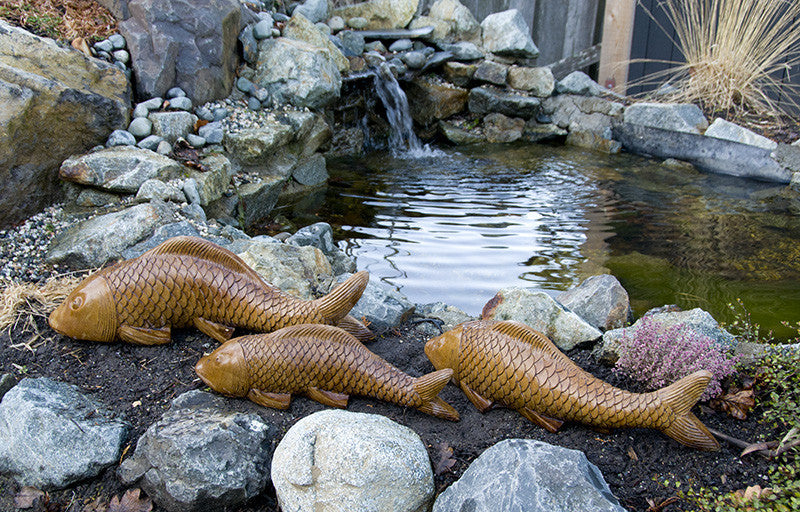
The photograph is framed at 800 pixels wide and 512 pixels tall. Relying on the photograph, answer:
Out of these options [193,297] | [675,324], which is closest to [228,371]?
[193,297]

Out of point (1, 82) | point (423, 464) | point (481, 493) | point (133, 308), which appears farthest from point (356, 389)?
point (1, 82)

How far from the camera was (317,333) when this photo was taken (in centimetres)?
252

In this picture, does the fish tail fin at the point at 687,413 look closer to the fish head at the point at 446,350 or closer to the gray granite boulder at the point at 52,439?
the fish head at the point at 446,350

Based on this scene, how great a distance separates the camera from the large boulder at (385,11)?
8.85 metres

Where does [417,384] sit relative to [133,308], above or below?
below

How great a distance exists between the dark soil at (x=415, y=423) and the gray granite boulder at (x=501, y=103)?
620 cm

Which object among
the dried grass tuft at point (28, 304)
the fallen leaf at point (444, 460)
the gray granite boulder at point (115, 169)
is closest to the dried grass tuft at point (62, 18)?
the gray granite boulder at point (115, 169)

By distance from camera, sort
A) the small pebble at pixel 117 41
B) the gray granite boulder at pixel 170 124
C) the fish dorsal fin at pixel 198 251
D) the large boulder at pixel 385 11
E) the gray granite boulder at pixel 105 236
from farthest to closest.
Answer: the large boulder at pixel 385 11 < the small pebble at pixel 117 41 < the gray granite boulder at pixel 170 124 < the gray granite boulder at pixel 105 236 < the fish dorsal fin at pixel 198 251

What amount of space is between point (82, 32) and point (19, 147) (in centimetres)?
176

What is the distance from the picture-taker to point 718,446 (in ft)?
7.61

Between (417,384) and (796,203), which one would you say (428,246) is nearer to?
(417,384)

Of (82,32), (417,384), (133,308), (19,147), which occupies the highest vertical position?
(82,32)

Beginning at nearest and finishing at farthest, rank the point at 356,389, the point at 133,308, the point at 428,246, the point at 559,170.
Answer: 1. the point at 356,389
2. the point at 133,308
3. the point at 428,246
4. the point at 559,170

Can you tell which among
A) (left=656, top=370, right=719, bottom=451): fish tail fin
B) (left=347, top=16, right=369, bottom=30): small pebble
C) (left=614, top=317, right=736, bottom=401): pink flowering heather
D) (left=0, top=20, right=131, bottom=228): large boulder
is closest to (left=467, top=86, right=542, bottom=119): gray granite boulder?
(left=347, top=16, right=369, bottom=30): small pebble
